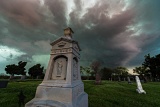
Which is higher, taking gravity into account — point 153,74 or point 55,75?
point 153,74

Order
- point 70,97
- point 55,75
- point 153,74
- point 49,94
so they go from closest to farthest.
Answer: point 70,97 < point 49,94 < point 55,75 < point 153,74

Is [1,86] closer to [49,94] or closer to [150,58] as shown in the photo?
[49,94]

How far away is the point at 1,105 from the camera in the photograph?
588 cm

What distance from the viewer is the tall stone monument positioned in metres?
3.72

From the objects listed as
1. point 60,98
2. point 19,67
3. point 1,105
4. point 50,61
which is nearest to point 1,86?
point 1,105

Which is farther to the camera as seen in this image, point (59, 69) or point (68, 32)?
point (68, 32)

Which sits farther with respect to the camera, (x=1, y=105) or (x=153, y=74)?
(x=153, y=74)

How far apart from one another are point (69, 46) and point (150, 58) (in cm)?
4751

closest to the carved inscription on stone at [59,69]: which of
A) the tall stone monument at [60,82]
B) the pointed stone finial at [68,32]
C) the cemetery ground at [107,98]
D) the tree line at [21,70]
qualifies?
the tall stone monument at [60,82]

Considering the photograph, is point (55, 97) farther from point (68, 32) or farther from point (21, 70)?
point (21, 70)

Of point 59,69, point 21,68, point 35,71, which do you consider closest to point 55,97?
point 59,69

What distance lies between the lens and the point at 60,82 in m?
4.13

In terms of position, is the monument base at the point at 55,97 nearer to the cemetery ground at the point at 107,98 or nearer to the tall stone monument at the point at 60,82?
the tall stone monument at the point at 60,82

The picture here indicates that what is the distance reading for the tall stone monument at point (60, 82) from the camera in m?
3.72
